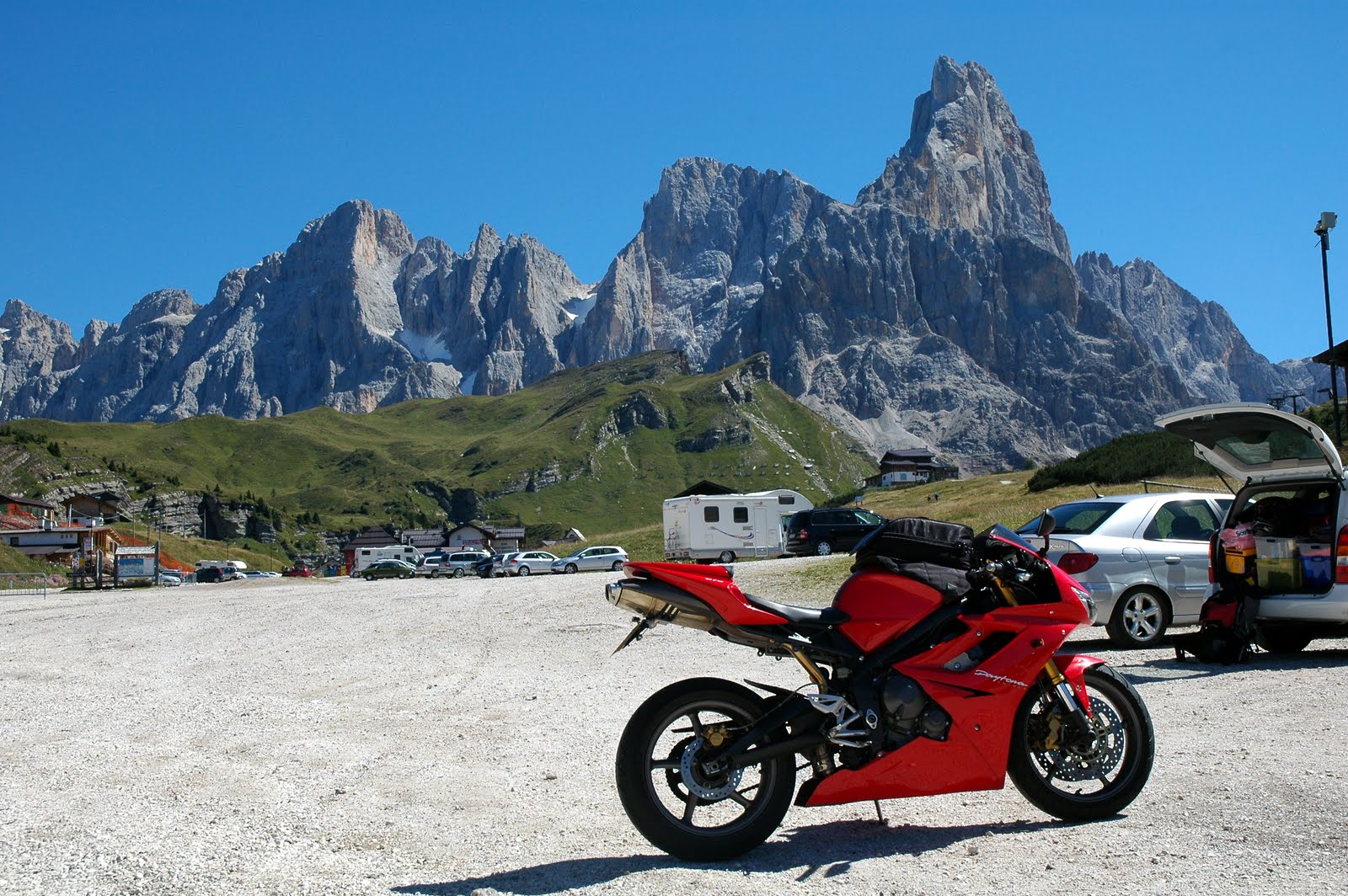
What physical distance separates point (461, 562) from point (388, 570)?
5.65 m

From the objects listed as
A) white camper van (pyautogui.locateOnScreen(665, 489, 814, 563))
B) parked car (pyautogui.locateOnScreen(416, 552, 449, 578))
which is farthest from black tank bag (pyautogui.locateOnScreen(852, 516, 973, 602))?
parked car (pyautogui.locateOnScreen(416, 552, 449, 578))

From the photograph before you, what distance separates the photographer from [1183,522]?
40.3 ft

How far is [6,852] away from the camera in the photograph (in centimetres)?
460

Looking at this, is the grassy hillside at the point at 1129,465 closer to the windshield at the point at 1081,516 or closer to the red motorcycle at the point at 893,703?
the windshield at the point at 1081,516

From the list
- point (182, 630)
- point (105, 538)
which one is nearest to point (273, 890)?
point (182, 630)

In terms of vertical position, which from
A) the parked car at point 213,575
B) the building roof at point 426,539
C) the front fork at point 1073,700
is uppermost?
the building roof at point 426,539

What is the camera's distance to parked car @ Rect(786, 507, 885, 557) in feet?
134

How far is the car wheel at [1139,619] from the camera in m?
11.6

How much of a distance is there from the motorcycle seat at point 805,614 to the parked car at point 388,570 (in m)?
59.0

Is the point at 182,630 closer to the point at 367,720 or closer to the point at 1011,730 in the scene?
the point at 367,720

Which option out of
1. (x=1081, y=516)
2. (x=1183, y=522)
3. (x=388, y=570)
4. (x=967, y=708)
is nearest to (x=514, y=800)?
(x=967, y=708)

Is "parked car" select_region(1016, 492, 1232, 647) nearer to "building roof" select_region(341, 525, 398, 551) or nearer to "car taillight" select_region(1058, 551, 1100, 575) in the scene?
"car taillight" select_region(1058, 551, 1100, 575)

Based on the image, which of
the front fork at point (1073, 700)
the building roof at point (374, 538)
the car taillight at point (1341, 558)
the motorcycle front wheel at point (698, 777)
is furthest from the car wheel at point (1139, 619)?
the building roof at point (374, 538)

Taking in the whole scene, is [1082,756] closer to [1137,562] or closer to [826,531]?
[1137,562]
